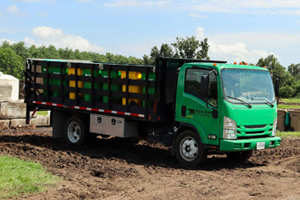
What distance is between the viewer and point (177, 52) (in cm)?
6644

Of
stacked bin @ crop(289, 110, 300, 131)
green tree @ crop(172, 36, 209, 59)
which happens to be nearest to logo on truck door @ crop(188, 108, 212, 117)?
stacked bin @ crop(289, 110, 300, 131)

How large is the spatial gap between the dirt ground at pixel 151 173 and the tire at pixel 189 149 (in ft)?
0.80

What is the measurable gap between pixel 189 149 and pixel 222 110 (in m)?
1.37

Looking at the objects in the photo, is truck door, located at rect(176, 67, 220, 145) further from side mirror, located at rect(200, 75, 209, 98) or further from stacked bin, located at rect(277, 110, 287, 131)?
stacked bin, located at rect(277, 110, 287, 131)

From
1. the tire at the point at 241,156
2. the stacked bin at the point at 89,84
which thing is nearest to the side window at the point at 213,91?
the tire at the point at 241,156

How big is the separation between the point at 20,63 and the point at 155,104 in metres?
74.7

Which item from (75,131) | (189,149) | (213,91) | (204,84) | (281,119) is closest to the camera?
(204,84)

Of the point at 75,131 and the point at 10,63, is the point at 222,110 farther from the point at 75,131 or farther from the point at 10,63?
the point at 10,63

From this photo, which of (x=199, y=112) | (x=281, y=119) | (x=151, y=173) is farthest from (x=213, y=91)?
(x=281, y=119)

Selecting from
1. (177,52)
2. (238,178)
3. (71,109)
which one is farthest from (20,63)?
(238,178)

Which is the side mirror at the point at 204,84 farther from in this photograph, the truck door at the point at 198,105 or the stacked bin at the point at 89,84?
the stacked bin at the point at 89,84

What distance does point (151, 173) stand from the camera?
9875 mm

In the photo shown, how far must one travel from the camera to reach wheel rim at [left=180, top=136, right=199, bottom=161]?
35.3 ft

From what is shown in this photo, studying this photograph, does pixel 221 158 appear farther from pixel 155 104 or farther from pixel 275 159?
pixel 155 104
